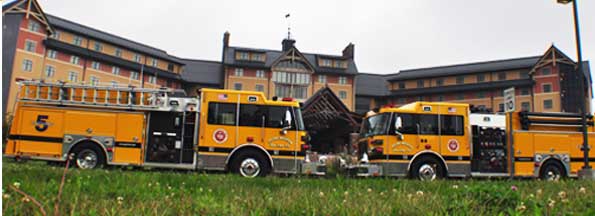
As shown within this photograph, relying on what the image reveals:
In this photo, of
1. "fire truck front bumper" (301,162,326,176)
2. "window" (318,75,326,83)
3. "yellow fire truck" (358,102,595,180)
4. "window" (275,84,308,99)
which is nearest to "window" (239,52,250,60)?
"window" (275,84,308,99)

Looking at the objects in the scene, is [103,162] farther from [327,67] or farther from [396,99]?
[396,99]

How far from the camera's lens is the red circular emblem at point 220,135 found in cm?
1316

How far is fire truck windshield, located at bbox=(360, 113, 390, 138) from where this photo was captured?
14.4 m

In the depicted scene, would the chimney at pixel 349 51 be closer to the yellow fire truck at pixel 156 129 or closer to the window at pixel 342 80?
the window at pixel 342 80

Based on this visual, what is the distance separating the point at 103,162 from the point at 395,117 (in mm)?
9594

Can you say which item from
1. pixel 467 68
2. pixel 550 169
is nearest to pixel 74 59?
pixel 550 169

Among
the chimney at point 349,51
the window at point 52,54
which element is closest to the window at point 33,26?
the window at point 52,54

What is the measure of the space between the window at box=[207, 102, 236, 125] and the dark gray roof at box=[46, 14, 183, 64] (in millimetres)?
48809

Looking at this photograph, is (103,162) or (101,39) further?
(101,39)

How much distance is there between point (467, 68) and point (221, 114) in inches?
2554

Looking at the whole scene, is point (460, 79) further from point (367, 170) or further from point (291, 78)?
point (367, 170)

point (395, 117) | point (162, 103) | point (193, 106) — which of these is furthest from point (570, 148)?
point (162, 103)

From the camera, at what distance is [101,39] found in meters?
57.3

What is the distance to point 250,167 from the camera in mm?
12891
